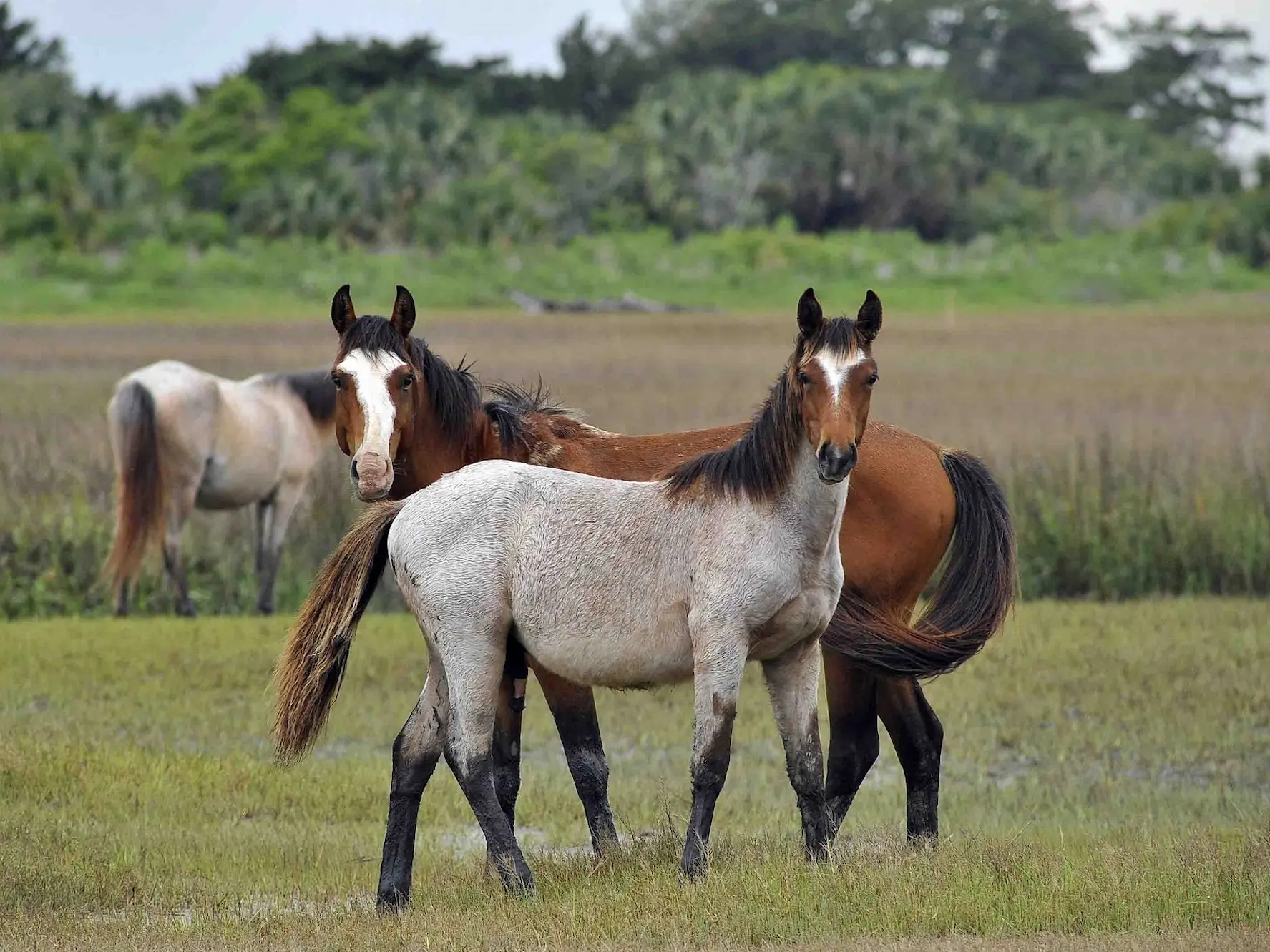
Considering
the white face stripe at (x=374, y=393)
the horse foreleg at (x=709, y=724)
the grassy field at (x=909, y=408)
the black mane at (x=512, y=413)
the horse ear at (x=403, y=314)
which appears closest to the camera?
the horse foreleg at (x=709, y=724)

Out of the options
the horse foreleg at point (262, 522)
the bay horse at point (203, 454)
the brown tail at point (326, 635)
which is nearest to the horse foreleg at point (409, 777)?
the brown tail at point (326, 635)

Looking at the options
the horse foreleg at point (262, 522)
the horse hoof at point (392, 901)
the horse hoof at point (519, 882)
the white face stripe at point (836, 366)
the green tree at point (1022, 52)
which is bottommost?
the horse foreleg at point (262, 522)

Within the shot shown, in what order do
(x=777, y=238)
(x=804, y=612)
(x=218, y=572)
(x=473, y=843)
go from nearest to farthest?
(x=804, y=612) < (x=473, y=843) < (x=218, y=572) < (x=777, y=238)

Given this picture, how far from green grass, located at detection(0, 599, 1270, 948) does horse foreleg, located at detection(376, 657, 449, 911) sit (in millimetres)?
131

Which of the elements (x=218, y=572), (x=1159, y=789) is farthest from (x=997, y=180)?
(x=1159, y=789)

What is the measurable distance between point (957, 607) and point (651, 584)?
5.71ft

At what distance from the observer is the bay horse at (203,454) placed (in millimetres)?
13578

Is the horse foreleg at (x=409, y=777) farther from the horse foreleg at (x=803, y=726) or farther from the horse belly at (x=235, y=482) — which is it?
the horse belly at (x=235, y=482)

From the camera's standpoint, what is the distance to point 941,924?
5.91 metres

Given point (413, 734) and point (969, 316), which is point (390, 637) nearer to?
point (413, 734)

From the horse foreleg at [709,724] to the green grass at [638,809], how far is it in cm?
17

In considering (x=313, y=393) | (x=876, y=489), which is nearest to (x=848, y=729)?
(x=876, y=489)

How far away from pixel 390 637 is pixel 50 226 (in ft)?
93.2

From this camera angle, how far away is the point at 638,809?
28.5ft
